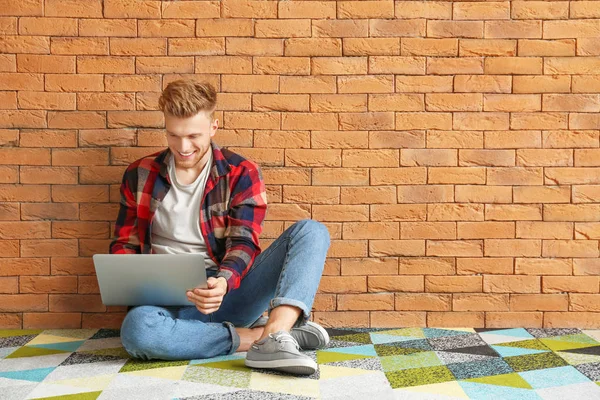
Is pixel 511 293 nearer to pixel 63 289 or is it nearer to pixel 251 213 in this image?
pixel 251 213

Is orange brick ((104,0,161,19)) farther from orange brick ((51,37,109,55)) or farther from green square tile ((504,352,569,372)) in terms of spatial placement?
green square tile ((504,352,569,372))

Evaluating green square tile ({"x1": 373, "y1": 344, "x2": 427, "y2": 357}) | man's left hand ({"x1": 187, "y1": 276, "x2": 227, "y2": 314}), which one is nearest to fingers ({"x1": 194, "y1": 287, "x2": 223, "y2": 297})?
man's left hand ({"x1": 187, "y1": 276, "x2": 227, "y2": 314})

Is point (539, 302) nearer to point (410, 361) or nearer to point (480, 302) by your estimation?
point (480, 302)

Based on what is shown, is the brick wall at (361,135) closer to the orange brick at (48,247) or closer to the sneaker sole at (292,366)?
the orange brick at (48,247)

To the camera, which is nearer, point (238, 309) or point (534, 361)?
point (534, 361)

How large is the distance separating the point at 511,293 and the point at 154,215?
1490 millimetres

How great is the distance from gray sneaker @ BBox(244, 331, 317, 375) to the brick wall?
711mm

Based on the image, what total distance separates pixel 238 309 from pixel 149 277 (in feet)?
1.36

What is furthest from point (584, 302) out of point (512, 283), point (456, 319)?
point (456, 319)

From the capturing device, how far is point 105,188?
9.30 feet

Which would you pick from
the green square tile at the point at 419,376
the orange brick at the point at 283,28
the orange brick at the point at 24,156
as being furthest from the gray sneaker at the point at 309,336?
the orange brick at the point at 24,156

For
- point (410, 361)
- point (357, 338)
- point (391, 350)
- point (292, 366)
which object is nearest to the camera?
point (292, 366)

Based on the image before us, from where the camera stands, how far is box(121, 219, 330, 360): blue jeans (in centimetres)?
225

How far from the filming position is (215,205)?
8.16ft
